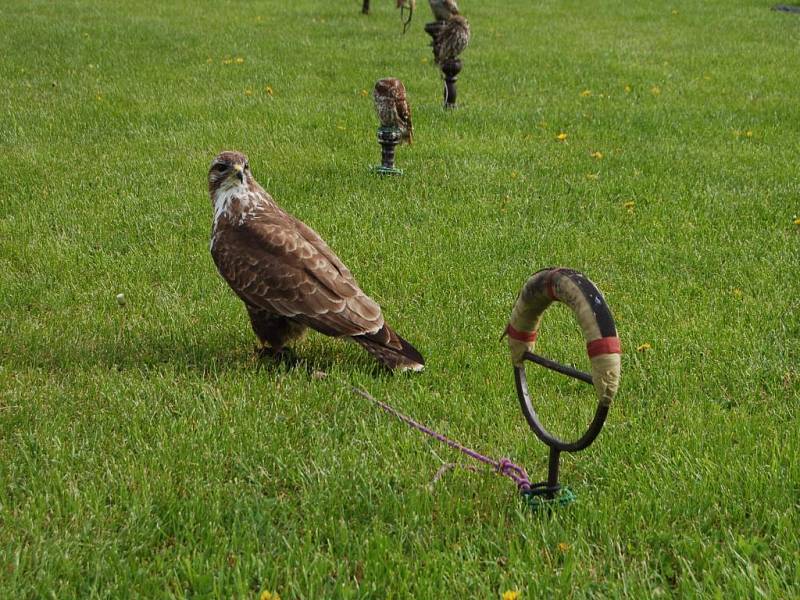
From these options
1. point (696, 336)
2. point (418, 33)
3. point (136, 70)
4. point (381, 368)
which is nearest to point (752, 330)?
point (696, 336)

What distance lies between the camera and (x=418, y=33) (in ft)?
57.6

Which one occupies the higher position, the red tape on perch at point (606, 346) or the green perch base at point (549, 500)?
the red tape on perch at point (606, 346)

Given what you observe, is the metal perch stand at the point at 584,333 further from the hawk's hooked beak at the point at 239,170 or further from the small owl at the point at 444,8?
the small owl at the point at 444,8

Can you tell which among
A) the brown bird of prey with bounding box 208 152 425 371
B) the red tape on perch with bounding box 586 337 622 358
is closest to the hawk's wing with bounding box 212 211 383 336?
the brown bird of prey with bounding box 208 152 425 371

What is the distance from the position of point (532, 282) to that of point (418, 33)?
15266 mm

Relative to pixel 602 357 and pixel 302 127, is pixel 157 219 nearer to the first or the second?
pixel 302 127

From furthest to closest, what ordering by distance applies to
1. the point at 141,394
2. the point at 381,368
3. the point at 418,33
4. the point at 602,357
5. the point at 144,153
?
the point at 418,33 < the point at 144,153 < the point at 381,368 < the point at 141,394 < the point at 602,357

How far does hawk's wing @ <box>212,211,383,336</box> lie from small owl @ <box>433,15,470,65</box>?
21.2ft

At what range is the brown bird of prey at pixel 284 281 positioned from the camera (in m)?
4.85

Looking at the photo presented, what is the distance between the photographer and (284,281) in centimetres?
486

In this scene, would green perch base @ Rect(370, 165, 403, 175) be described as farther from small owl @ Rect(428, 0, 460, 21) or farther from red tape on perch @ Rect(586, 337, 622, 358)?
red tape on perch @ Rect(586, 337, 622, 358)

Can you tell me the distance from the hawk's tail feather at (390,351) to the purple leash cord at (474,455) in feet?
0.86

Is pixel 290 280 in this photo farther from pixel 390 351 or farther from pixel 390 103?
pixel 390 103

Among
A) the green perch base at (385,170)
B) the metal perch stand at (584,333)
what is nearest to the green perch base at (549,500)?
the metal perch stand at (584,333)
